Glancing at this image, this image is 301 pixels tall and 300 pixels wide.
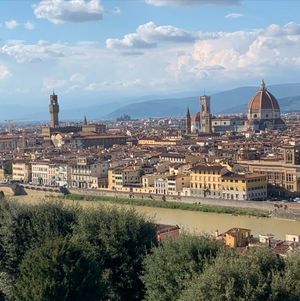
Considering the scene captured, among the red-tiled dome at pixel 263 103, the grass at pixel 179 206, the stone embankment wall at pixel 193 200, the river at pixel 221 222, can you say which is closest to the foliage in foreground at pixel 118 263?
the river at pixel 221 222

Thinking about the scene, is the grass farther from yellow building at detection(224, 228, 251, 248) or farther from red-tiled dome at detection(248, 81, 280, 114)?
red-tiled dome at detection(248, 81, 280, 114)

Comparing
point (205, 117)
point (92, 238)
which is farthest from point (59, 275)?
point (205, 117)

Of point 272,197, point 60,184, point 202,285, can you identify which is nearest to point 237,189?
point 272,197

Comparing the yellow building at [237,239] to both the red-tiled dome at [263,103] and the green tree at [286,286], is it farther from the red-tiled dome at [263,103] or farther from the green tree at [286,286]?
the red-tiled dome at [263,103]

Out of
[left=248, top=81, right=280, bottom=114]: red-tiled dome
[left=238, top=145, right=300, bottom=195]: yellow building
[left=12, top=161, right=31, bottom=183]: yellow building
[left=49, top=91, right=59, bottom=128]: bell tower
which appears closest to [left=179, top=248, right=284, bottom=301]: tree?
[left=238, top=145, right=300, bottom=195]: yellow building

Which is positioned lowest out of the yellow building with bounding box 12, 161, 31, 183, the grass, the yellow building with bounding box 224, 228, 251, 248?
the grass

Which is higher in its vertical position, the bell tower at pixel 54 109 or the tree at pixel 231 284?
the bell tower at pixel 54 109
